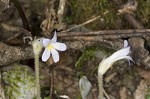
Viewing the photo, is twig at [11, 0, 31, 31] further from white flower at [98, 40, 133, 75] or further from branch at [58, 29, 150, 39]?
white flower at [98, 40, 133, 75]

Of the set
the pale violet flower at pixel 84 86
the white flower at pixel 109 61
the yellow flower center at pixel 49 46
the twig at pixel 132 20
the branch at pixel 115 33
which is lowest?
the pale violet flower at pixel 84 86

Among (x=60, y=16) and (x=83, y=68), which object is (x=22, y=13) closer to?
(x=60, y=16)

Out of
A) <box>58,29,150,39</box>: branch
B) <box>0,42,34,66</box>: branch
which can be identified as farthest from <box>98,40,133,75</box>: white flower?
<box>0,42,34,66</box>: branch

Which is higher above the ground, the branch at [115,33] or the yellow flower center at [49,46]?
the branch at [115,33]

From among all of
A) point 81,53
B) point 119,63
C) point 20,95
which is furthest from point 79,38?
point 20,95

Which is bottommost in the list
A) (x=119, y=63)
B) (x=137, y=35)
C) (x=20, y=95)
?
(x=20, y=95)

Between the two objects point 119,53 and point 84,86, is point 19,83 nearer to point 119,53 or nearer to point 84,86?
point 84,86

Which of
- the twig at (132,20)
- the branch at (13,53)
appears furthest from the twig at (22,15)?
Answer: the twig at (132,20)

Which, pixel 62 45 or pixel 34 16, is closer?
pixel 62 45

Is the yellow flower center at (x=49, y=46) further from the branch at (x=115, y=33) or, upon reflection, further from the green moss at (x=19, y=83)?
the green moss at (x=19, y=83)

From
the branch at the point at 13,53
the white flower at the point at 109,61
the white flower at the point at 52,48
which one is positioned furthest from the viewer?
the branch at the point at 13,53

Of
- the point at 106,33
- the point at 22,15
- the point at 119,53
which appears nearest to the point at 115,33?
the point at 106,33
